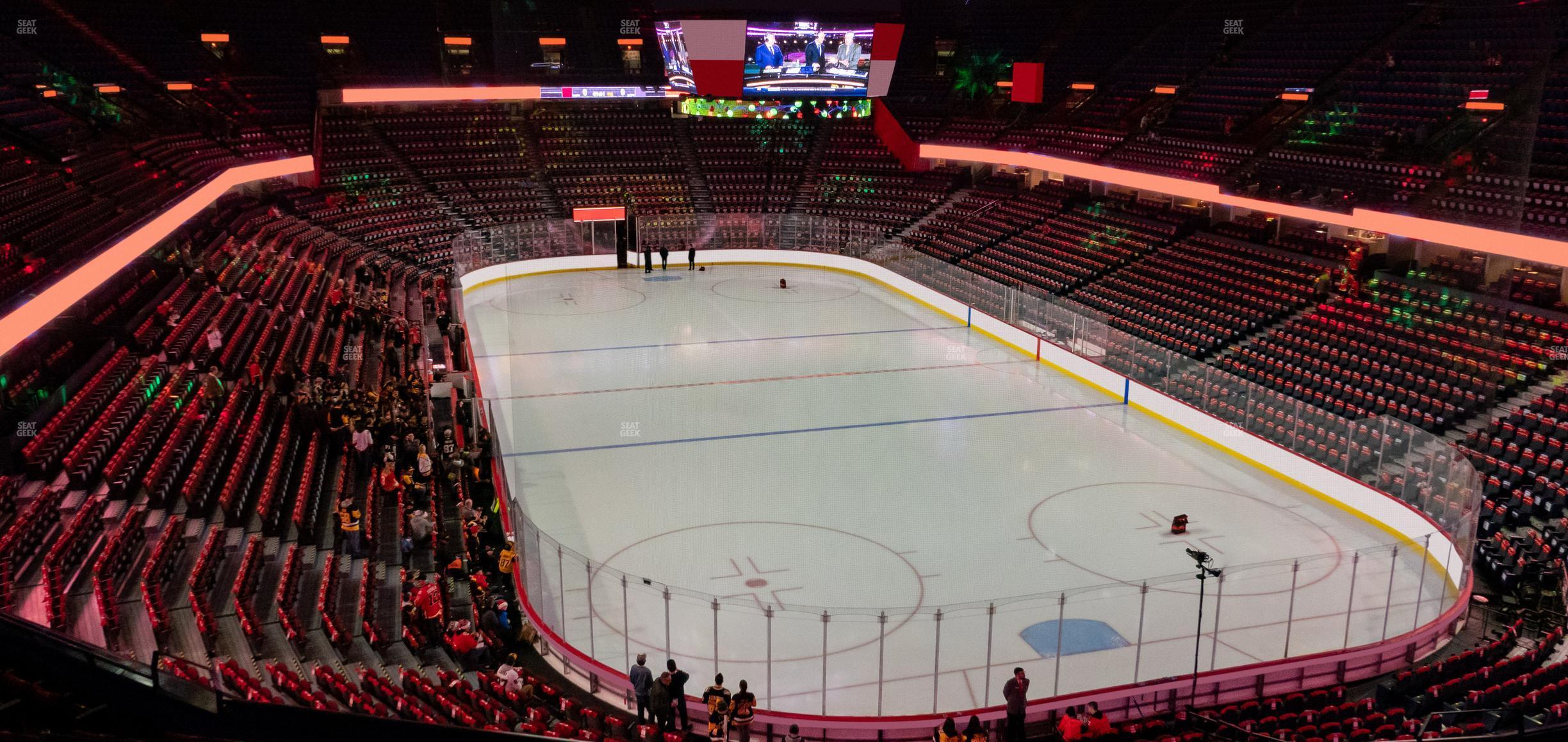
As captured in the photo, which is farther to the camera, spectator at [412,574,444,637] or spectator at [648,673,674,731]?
spectator at [412,574,444,637]

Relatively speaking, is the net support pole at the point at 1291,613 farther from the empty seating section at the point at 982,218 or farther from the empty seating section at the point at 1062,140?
the empty seating section at the point at 1062,140

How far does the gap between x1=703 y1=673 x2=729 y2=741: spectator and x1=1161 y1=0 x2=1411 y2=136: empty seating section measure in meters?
Result: 25.5

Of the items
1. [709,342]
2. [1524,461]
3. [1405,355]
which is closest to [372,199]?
[709,342]

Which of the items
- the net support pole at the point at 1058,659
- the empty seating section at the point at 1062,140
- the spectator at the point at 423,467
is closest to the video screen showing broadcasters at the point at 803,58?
the empty seating section at the point at 1062,140

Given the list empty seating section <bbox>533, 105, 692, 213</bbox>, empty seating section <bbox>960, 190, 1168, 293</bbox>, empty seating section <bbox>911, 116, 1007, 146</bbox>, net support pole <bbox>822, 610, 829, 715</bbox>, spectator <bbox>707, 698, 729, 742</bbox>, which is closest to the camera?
spectator <bbox>707, 698, 729, 742</bbox>

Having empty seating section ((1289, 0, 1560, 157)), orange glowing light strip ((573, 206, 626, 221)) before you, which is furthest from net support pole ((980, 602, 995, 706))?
orange glowing light strip ((573, 206, 626, 221))

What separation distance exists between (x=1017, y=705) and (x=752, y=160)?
34306 mm

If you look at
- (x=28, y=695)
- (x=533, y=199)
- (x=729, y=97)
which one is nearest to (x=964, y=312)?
(x=729, y=97)

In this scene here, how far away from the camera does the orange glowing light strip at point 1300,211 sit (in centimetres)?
1995

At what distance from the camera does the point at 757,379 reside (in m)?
25.1

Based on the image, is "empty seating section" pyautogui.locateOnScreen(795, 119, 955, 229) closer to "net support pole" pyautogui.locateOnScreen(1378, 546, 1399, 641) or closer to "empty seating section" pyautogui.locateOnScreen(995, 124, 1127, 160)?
"empty seating section" pyautogui.locateOnScreen(995, 124, 1127, 160)

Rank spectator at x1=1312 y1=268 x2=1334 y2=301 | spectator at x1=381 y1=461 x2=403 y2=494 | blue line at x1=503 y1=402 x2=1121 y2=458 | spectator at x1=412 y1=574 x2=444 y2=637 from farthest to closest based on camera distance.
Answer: spectator at x1=1312 y1=268 x2=1334 y2=301 → blue line at x1=503 y1=402 x2=1121 y2=458 → spectator at x1=381 y1=461 x2=403 y2=494 → spectator at x1=412 y1=574 x2=444 y2=637

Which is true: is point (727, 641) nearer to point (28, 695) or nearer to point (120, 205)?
point (28, 695)

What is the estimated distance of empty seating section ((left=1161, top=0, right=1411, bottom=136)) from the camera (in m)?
29.9
